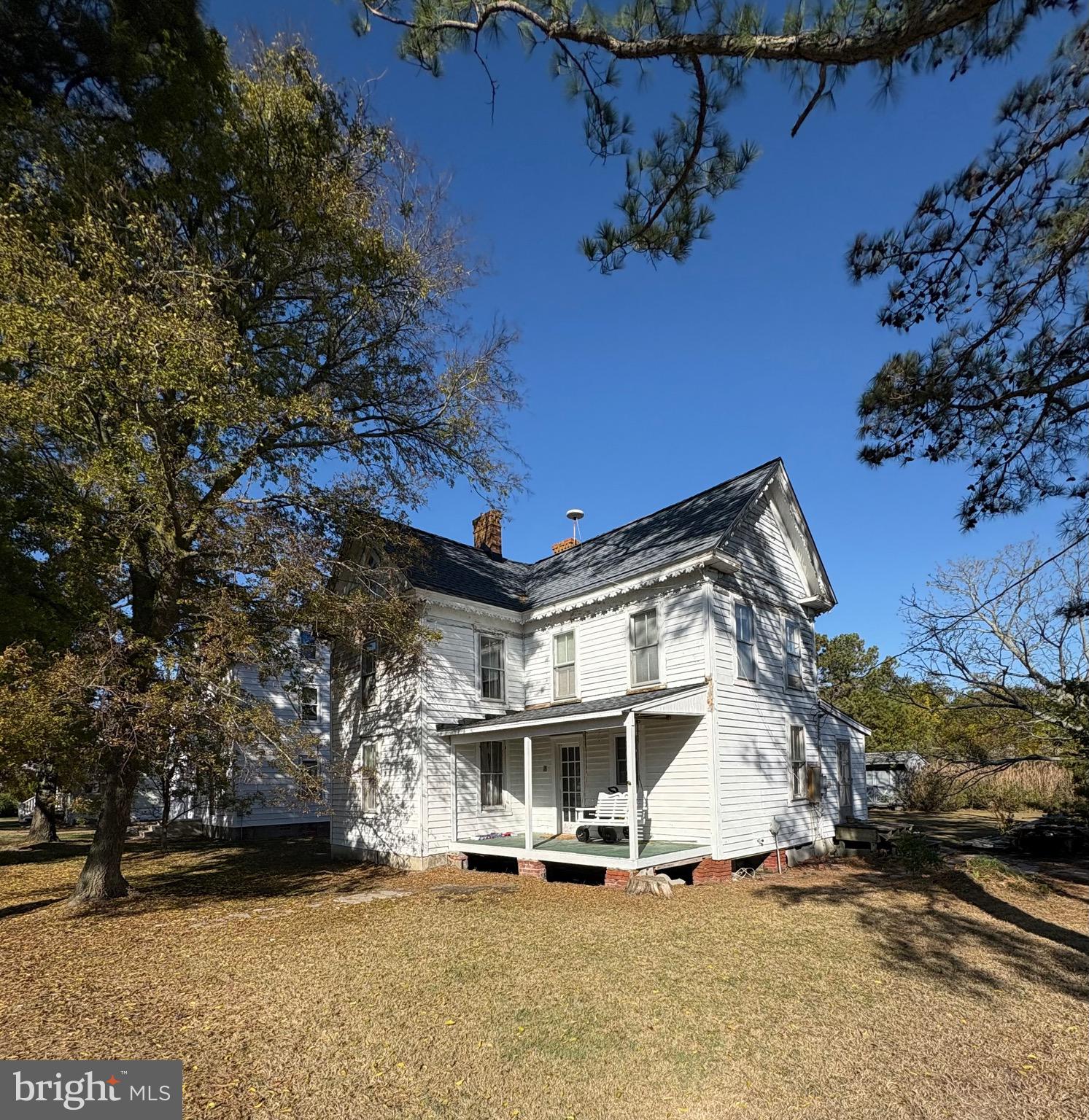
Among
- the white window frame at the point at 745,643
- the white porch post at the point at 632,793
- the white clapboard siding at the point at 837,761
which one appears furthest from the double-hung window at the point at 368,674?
the white clapboard siding at the point at 837,761

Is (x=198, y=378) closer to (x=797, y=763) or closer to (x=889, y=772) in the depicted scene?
(x=797, y=763)

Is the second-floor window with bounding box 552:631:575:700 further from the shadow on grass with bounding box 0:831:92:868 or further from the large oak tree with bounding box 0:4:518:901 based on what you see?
the shadow on grass with bounding box 0:831:92:868

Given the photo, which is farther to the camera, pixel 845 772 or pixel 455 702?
pixel 845 772

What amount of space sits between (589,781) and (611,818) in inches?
69.7

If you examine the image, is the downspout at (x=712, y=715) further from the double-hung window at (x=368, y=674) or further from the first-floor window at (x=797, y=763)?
the double-hung window at (x=368, y=674)

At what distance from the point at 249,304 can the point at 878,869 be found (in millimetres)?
17460

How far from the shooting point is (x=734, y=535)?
15.4 meters

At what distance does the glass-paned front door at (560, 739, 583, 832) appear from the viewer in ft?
52.7

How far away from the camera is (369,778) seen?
55.5 feet

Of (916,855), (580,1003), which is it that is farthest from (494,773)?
(580,1003)

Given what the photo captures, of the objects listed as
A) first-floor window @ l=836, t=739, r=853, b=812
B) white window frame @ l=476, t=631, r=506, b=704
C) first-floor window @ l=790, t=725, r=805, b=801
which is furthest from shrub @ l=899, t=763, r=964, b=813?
white window frame @ l=476, t=631, r=506, b=704

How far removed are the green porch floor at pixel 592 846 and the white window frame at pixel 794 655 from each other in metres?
5.18

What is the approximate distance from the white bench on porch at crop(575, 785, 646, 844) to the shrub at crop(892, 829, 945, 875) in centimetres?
590

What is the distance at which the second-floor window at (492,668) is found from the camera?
17.4 metres
